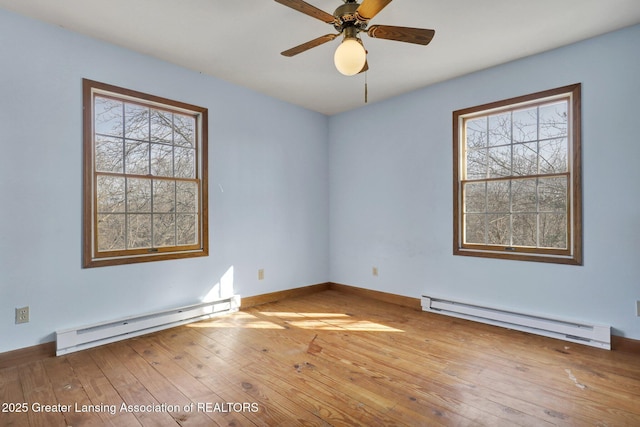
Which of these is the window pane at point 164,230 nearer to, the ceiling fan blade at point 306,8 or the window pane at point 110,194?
the window pane at point 110,194

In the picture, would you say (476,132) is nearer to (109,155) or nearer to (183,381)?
Result: (183,381)

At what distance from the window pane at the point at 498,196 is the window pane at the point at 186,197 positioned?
318cm

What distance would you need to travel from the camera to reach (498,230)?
3406 mm

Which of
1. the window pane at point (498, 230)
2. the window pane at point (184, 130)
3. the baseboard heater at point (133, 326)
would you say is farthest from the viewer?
the window pane at point (184, 130)

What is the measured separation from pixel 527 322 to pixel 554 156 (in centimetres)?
160

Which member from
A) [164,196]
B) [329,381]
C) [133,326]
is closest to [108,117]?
[164,196]

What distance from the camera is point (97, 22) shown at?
2.58 metres

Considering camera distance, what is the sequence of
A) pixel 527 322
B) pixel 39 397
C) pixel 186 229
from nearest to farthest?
pixel 39 397 < pixel 527 322 < pixel 186 229

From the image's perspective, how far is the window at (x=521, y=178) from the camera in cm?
297

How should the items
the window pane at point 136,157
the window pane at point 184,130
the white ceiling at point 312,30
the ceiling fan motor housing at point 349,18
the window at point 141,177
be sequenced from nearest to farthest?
the ceiling fan motor housing at point 349,18, the white ceiling at point 312,30, the window at point 141,177, the window pane at point 136,157, the window pane at point 184,130

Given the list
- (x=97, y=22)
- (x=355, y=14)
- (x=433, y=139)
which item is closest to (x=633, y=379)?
(x=433, y=139)

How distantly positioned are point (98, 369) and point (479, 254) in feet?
11.7

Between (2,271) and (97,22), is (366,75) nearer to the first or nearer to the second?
(97,22)

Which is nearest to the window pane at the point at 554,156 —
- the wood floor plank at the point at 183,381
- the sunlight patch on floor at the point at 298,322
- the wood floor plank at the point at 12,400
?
the sunlight patch on floor at the point at 298,322
